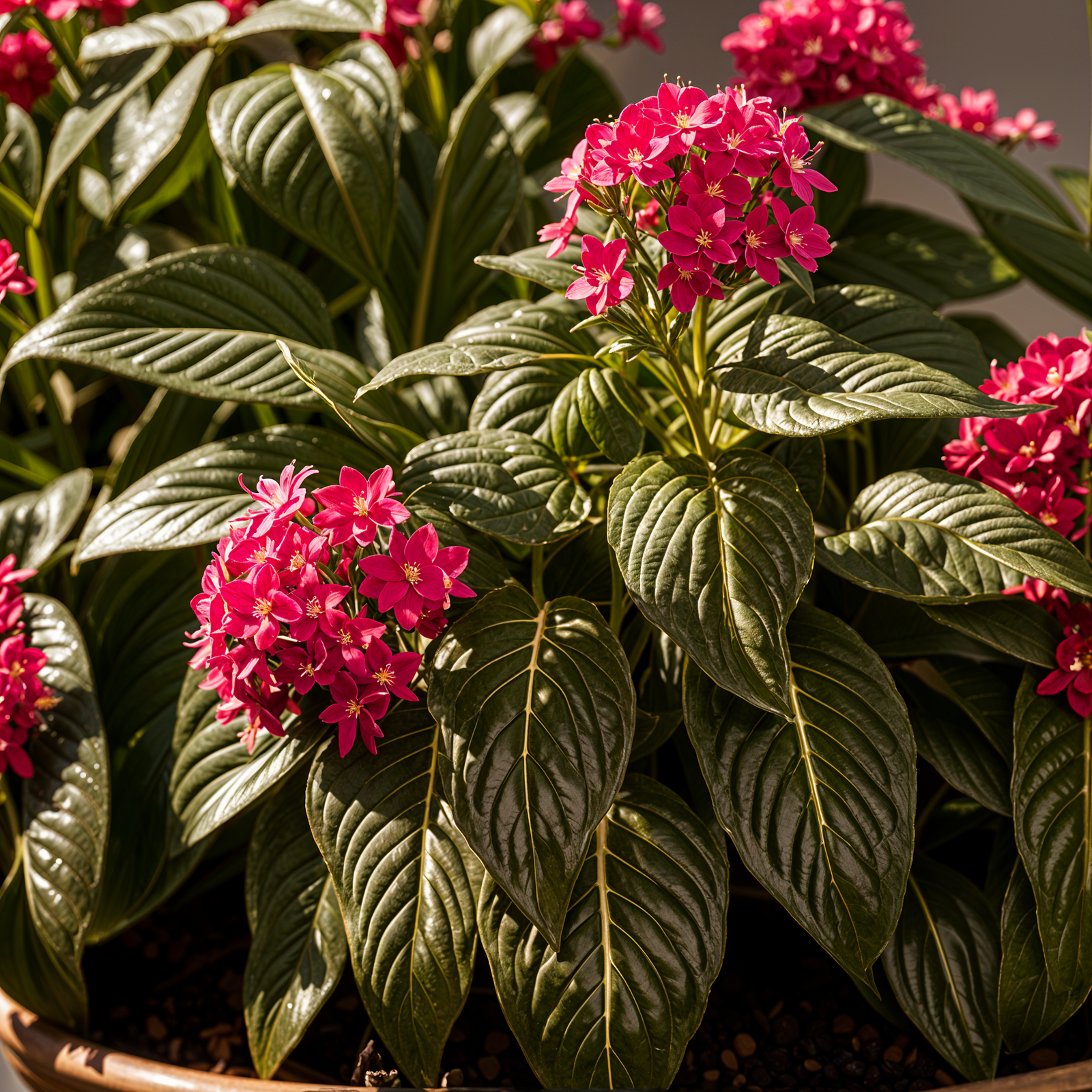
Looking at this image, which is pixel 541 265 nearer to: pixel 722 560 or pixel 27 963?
pixel 722 560

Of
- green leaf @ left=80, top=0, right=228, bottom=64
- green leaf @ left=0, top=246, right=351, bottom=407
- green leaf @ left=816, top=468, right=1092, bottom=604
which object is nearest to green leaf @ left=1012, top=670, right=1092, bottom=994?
green leaf @ left=816, top=468, right=1092, bottom=604

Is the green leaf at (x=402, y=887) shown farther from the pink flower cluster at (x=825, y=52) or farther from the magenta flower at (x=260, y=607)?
the pink flower cluster at (x=825, y=52)

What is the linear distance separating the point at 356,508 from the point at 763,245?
36 centimetres

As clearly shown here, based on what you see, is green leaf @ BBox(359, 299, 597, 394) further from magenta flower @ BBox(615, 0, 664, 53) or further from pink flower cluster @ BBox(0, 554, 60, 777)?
magenta flower @ BBox(615, 0, 664, 53)

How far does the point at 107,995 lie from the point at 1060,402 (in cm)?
110

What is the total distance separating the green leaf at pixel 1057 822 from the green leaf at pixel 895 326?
32cm

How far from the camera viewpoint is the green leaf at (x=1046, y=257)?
113 cm

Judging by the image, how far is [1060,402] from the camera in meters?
0.79

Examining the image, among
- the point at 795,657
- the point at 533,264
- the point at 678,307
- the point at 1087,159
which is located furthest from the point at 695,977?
the point at 1087,159

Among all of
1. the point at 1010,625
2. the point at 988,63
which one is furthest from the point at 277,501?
the point at 988,63

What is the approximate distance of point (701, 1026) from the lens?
85 centimetres

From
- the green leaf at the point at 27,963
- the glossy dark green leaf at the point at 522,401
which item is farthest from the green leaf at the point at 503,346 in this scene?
the green leaf at the point at 27,963

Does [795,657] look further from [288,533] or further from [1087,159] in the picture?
[1087,159]

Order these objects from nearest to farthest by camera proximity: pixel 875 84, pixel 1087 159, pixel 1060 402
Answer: pixel 1060 402 → pixel 875 84 → pixel 1087 159
